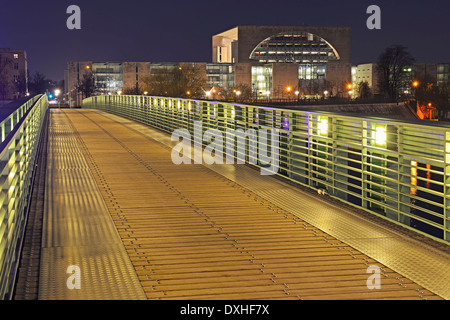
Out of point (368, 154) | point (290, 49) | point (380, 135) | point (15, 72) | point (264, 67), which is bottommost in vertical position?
point (368, 154)

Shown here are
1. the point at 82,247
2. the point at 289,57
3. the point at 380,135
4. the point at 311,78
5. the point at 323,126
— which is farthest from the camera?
the point at 289,57

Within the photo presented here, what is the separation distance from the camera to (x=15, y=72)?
16588cm

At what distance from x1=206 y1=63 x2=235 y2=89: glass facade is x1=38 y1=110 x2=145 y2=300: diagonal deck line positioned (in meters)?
123

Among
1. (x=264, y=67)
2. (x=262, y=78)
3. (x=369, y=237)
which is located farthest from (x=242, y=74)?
(x=369, y=237)

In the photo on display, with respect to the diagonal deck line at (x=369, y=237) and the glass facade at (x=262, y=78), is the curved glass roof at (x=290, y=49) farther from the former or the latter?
the diagonal deck line at (x=369, y=237)

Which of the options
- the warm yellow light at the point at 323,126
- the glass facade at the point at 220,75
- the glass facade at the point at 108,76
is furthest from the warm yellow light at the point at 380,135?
the glass facade at the point at 220,75

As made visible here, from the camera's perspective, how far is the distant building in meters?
136

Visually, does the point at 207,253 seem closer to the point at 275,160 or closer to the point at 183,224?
the point at 183,224

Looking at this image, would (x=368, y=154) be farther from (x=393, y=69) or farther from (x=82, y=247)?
(x=393, y=69)

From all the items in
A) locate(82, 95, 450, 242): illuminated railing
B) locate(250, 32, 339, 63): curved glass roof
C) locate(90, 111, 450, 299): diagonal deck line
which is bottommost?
locate(90, 111, 450, 299): diagonal deck line

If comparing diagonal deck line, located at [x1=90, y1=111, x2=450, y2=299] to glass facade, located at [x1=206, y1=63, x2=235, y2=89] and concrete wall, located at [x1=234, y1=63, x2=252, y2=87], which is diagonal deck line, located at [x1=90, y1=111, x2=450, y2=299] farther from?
concrete wall, located at [x1=234, y1=63, x2=252, y2=87]

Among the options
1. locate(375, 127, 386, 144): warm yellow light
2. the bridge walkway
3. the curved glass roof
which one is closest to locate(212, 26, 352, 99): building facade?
the curved glass roof

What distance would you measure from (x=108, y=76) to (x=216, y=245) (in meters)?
127

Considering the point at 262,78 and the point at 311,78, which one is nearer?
the point at 262,78
